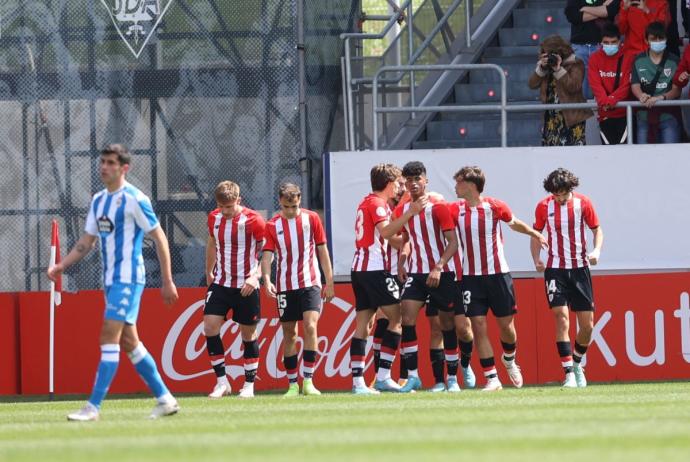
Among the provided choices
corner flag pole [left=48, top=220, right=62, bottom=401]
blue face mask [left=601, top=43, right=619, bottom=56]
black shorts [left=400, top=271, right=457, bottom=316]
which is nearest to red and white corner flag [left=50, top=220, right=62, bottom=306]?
corner flag pole [left=48, top=220, right=62, bottom=401]

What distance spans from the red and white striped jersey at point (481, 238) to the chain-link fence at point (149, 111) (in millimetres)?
3736

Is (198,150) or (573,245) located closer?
(573,245)

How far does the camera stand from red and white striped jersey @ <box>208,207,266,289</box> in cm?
1414

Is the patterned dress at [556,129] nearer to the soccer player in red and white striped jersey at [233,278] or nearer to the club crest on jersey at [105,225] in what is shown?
the soccer player in red and white striped jersey at [233,278]

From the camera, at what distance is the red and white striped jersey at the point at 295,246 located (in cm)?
1388

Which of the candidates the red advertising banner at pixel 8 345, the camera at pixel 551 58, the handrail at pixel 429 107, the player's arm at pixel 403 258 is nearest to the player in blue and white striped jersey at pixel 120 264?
the player's arm at pixel 403 258

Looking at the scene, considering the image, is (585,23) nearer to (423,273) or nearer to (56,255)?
(423,273)

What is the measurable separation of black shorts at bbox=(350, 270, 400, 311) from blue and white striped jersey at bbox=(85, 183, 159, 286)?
3874 mm

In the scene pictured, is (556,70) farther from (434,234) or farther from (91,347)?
(91,347)

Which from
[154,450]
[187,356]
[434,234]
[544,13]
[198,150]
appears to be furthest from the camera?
[544,13]

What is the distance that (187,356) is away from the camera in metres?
16.0

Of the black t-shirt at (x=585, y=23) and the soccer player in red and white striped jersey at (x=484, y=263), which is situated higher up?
the black t-shirt at (x=585, y=23)

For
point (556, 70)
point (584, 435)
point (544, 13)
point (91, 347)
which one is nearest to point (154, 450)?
point (584, 435)

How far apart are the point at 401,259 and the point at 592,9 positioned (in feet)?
18.1
